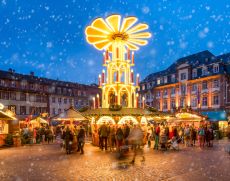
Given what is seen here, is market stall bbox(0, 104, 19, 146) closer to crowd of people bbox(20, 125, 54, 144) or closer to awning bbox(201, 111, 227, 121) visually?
crowd of people bbox(20, 125, 54, 144)

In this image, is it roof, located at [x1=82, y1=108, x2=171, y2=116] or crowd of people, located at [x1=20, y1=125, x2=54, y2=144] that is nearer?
roof, located at [x1=82, y1=108, x2=171, y2=116]

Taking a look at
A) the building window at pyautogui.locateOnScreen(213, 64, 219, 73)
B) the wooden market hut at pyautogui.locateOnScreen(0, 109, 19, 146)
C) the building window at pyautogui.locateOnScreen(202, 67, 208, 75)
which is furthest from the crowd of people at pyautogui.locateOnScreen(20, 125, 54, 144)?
the building window at pyautogui.locateOnScreen(202, 67, 208, 75)

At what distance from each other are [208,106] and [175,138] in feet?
101

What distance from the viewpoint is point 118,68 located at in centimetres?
2272

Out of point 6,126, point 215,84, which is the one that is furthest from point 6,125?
point 215,84

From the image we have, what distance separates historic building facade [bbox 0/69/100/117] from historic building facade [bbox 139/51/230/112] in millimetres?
17427

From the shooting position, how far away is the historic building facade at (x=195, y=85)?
46.7 m

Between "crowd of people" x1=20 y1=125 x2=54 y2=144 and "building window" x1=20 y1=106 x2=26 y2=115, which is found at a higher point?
"building window" x1=20 y1=106 x2=26 y2=115

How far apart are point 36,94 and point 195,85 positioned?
101 ft

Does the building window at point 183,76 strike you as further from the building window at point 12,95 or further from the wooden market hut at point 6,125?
the wooden market hut at point 6,125

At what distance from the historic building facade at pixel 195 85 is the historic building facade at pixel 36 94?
17.4 meters

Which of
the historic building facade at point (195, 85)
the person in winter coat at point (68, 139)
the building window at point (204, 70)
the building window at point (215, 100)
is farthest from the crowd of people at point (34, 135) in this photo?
the building window at point (204, 70)

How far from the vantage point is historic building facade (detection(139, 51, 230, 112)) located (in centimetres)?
4672

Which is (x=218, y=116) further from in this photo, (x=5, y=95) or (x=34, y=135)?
(x=5, y=95)
